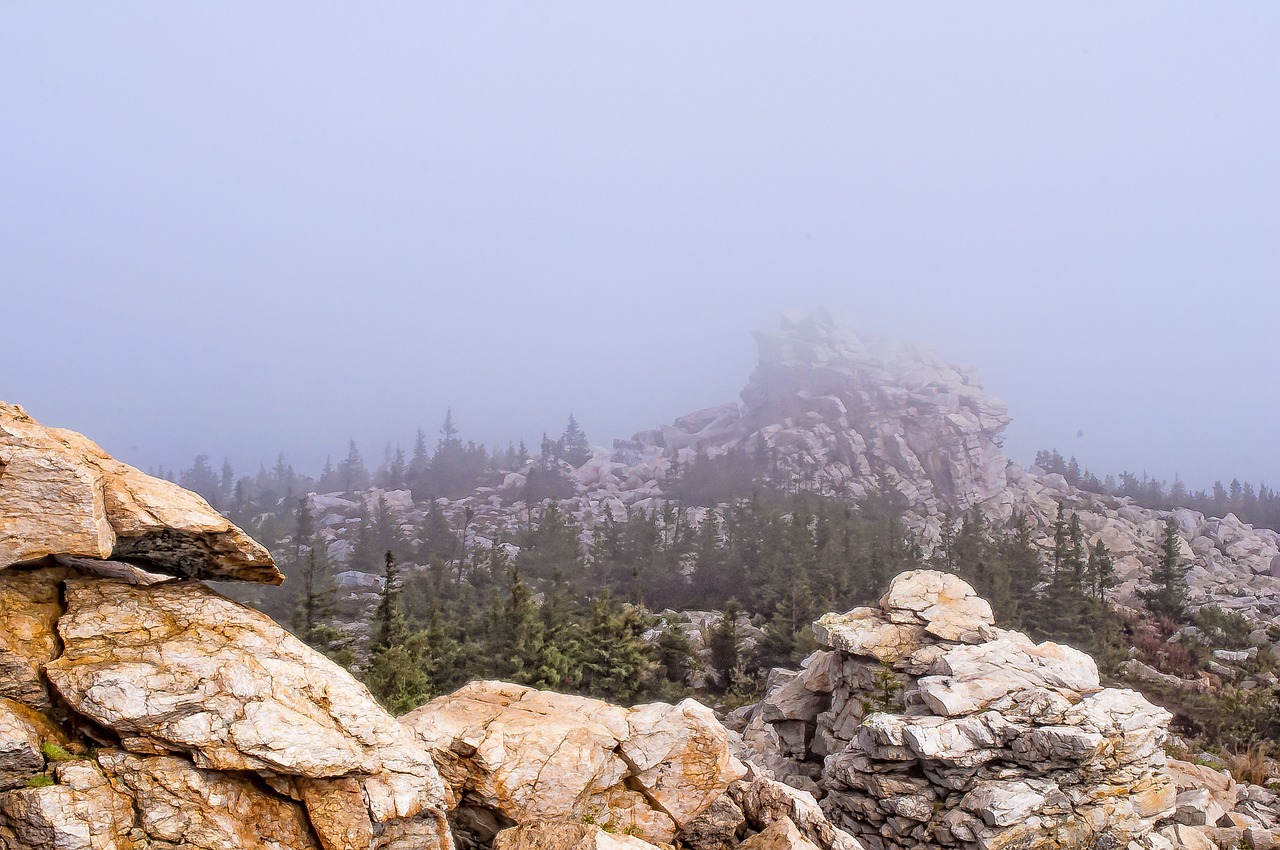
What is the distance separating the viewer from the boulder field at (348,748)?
830cm

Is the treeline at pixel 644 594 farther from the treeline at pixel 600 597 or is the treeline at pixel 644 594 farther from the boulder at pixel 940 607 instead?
the boulder at pixel 940 607

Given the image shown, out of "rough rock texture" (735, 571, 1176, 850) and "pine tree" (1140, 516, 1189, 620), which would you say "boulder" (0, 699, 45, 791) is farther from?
"pine tree" (1140, 516, 1189, 620)

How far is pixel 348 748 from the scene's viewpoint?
9.30 m

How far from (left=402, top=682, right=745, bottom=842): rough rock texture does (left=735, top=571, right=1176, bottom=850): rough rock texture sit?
313 inches

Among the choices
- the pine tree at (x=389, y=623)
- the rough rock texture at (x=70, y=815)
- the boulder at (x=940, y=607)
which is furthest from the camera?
the pine tree at (x=389, y=623)

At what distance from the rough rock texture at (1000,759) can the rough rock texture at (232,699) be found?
14785mm

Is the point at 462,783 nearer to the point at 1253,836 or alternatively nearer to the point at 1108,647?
the point at 1253,836

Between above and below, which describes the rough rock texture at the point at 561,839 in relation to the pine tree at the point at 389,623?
above

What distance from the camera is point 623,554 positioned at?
216ft

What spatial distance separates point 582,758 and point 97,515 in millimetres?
9200

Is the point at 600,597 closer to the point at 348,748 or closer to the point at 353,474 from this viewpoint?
the point at 348,748

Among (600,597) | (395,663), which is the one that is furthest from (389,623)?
(600,597)

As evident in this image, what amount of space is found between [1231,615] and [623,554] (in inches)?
1910

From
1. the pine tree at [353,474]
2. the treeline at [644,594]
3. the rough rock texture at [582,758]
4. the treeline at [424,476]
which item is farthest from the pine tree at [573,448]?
the rough rock texture at [582,758]
